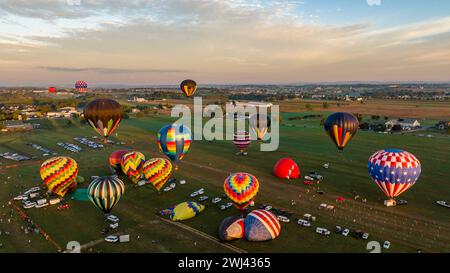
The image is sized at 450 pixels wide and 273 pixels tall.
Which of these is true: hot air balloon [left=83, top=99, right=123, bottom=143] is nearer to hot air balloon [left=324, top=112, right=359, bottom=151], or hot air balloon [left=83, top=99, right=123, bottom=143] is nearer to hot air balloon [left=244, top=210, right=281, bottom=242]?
hot air balloon [left=244, top=210, right=281, bottom=242]

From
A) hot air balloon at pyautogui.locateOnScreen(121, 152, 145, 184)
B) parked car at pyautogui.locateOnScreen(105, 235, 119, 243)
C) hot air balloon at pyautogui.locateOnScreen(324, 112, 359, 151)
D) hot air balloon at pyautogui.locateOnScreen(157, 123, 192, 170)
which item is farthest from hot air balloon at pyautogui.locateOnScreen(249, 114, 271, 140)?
parked car at pyautogui.locateOnScreen(105, 235, 119, 243)

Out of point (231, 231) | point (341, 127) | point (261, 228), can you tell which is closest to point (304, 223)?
point (261, 228)

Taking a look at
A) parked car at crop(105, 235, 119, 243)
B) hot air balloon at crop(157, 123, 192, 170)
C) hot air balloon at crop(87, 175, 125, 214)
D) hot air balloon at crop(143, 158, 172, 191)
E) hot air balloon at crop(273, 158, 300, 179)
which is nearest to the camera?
parked car at crop(105, 235, 119, 243)

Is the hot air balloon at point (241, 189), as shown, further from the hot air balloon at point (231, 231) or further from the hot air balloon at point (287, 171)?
the hot air balloon at point (287, 171)

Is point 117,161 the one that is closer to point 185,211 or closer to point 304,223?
point 185,211

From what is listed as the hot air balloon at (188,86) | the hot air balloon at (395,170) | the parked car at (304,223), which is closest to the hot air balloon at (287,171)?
the hot air balloon at (395,170)
